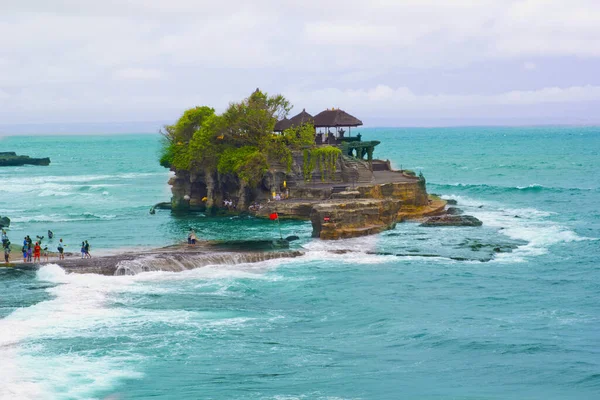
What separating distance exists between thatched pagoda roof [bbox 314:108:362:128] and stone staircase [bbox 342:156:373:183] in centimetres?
303

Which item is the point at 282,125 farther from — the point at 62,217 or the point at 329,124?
the point at 62,217

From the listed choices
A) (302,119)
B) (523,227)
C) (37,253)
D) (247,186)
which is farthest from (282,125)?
(37,253)

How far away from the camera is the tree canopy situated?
67044 millimetres

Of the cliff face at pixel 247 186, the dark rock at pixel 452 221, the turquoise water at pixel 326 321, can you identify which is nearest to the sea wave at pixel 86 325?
the turquoise water at pixel 326 321

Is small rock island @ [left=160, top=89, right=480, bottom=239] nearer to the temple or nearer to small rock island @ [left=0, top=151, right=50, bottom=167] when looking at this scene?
the temple

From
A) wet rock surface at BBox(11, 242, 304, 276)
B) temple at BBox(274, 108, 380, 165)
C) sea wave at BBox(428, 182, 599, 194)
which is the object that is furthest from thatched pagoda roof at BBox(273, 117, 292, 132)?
sea wave at BBox(428, 182, 599, 194)

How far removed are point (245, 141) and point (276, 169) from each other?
5.09 m

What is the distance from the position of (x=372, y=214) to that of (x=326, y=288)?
A: 15050 millimetres

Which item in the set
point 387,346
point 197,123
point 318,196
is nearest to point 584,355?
point 387,346

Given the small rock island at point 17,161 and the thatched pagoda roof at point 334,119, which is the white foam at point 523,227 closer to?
the thatched pagoda roof at point 334,119

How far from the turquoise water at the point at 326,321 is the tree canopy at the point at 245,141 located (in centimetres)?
683

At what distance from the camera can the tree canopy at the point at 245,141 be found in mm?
67044

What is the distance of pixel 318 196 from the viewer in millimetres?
63562

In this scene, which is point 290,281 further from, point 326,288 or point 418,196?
point 418,196
